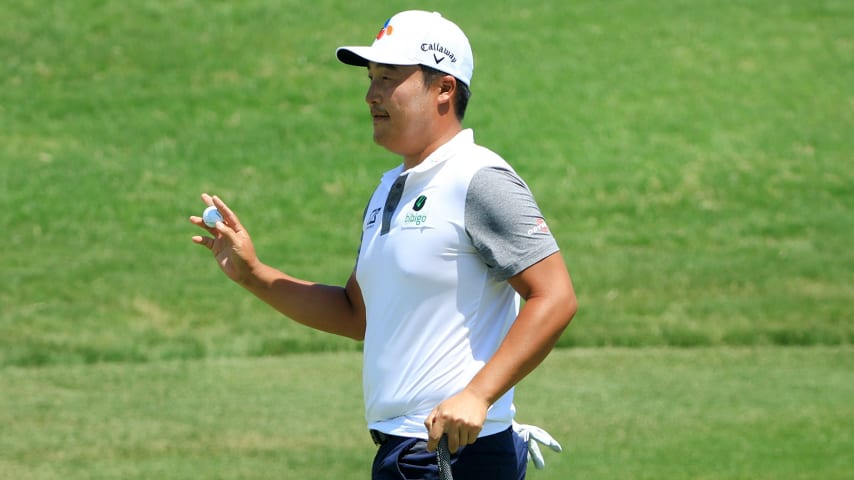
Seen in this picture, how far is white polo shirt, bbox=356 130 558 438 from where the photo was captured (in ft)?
11.4

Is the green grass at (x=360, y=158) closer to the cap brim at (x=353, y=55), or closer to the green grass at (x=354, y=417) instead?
the green grass at (x=354, y=417)

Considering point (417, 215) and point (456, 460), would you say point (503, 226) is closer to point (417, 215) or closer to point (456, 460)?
point (417, 215)

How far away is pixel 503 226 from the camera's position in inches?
136

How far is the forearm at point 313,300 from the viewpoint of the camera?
421 centimetres

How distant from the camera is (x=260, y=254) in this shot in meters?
13.6

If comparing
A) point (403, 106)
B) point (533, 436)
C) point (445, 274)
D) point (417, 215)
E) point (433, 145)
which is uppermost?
point (403, 106)

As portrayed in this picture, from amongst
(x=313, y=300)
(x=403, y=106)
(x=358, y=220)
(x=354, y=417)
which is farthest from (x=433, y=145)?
(x=358, y=220)

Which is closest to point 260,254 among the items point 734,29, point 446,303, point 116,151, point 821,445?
point 116,151

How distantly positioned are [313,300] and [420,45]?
974 millimetres

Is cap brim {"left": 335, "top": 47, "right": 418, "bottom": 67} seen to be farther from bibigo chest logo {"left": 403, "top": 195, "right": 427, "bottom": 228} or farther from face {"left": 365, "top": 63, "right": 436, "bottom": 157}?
bibigo chest logo {"left": 403, "top": 195, "right": 427, "bottom": 228}

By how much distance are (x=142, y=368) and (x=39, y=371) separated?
2.49ft

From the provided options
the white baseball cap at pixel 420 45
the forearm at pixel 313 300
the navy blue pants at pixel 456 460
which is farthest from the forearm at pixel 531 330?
the forearm at pixel 313 300

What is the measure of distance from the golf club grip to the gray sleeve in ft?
1.52

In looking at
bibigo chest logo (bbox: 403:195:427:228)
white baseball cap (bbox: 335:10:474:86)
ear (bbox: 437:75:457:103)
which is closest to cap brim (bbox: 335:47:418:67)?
white baseball cap (bbox: 335:10:474:86)
